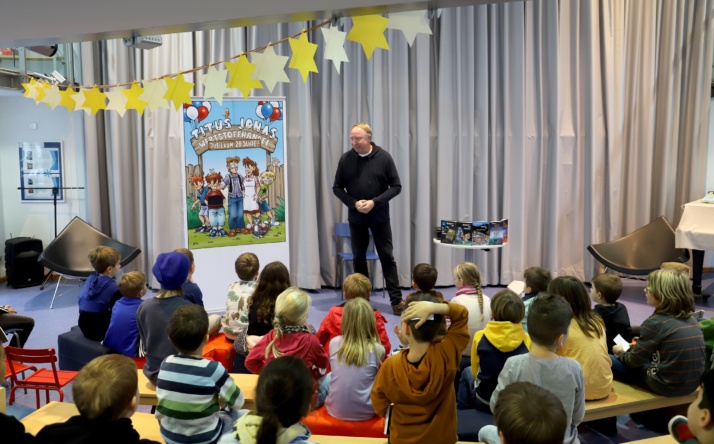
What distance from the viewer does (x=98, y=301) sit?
159 inches

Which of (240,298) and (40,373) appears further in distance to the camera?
(240,298)

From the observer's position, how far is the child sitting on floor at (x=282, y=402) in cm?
189

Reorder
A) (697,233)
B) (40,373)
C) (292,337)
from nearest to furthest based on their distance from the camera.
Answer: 1. (292,337)
2. (40,373)
3. (697,233)

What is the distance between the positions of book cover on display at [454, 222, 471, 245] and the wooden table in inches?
123

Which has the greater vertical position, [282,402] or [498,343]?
[282,402]

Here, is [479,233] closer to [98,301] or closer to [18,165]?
[98,301]

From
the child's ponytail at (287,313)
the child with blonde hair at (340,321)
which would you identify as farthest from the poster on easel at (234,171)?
the child's ponytail at (287,313)

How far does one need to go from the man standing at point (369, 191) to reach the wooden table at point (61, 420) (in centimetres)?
291

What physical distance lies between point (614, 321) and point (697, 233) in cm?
302

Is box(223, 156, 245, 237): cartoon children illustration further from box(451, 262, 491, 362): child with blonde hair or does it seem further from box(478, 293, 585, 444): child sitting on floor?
box(478, 293, 585, 444): child sitting on floor

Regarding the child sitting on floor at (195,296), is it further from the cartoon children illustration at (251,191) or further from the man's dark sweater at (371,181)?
the man's dark sweater at (371,181)

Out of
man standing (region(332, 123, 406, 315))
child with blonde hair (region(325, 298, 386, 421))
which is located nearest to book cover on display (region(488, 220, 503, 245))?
man standing (region(332, 123, 406, 315))

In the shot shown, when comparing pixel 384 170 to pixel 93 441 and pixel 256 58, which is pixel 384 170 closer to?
pixel 256 58

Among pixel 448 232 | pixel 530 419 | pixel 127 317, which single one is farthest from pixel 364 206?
pixel 530 419
